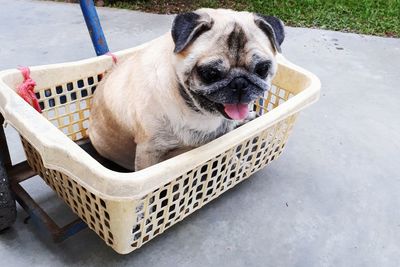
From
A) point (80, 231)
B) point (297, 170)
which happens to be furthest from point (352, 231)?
point (80, 231)

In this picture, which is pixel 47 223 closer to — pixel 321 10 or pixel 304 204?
pixel 304 204

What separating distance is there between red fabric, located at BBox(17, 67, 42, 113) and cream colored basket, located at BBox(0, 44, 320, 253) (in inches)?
0.7

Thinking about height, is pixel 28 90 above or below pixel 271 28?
below

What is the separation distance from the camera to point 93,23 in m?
1.51

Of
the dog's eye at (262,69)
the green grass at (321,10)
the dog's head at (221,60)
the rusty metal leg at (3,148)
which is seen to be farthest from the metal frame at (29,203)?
the green grass at (321,10)

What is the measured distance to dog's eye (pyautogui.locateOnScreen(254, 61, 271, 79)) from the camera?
973mm

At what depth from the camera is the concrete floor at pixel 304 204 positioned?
1160mm

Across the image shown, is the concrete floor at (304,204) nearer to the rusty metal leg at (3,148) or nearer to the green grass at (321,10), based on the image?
the rusty metal leg at (3,148)

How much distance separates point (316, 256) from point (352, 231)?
0.17 m

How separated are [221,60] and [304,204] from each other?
653 mm

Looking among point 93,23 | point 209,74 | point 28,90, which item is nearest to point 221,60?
point 209,74

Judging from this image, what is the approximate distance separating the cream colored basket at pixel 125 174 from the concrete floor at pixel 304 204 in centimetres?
9

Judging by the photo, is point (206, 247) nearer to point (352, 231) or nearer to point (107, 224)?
point (107, 224)

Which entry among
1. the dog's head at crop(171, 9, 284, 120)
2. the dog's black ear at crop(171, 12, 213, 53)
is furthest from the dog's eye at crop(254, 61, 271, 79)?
the dog's black ear at crop(171, 12, 213, 53)
